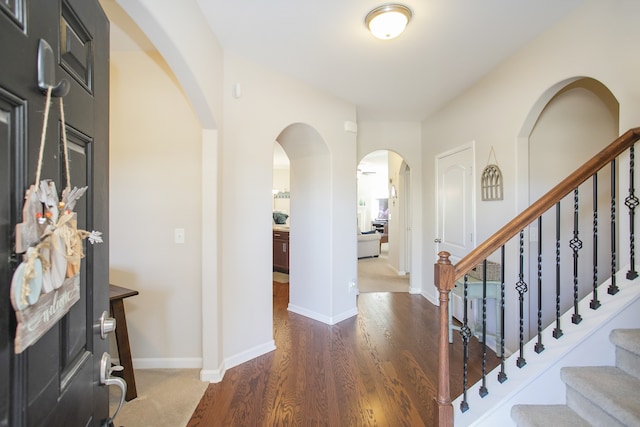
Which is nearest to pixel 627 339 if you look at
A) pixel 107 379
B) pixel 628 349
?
pixel 628 349

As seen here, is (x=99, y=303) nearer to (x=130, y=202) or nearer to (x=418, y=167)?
(x=130, y=202)

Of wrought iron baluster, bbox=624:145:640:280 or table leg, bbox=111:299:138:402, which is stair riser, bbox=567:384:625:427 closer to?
wrought iron baluster, bbox=624:145:640:280

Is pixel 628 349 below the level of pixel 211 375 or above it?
above

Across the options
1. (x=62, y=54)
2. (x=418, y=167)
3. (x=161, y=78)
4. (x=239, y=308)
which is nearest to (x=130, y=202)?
(x=161, y=78)

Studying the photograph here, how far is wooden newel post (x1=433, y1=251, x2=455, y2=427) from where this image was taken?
1604 mm

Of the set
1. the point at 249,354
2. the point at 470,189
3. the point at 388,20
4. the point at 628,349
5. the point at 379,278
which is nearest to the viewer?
the point at 628,349

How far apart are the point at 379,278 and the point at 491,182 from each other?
317 centimetres

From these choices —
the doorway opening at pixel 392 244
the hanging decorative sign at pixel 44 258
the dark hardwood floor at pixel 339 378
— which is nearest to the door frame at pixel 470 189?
the doorway opening at pixel 392 244

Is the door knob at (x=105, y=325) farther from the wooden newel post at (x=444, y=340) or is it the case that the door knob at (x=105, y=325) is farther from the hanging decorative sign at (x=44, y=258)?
the wooden newel post at (x=444, y=340)

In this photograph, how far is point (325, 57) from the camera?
2.63 metres

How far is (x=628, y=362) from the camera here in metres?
1.51

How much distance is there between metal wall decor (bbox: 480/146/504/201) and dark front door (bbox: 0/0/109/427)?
117 inches

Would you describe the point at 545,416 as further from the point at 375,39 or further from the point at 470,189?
the point at 375,39

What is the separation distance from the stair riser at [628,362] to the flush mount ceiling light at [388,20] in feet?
7.30
